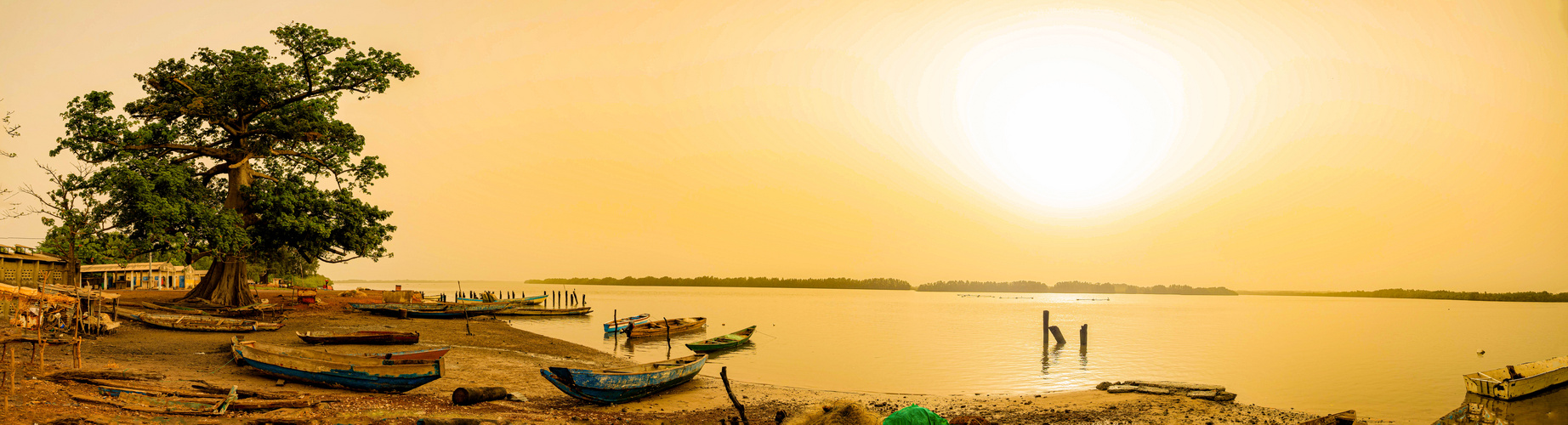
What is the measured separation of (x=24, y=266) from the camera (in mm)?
29531

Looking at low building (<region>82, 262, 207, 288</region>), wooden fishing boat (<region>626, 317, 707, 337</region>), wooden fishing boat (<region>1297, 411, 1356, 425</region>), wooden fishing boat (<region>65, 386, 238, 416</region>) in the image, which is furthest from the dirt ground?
low building (<region>82, 262, 207, 288</region>)

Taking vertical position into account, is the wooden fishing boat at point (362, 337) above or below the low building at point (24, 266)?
below

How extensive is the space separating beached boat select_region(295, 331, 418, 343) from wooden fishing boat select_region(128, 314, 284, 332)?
224cm

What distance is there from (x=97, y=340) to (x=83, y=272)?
1350 inches

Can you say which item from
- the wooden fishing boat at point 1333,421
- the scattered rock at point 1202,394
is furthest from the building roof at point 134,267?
the wooden fishing boat at point 1333,421

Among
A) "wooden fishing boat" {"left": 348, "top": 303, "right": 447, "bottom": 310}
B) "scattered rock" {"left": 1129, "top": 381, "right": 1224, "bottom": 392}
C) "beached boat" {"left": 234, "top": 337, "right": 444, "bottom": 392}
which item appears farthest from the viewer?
"wooden fishing boat" {"left": 348, "top": 303, "right": 447, "bottom": 310}

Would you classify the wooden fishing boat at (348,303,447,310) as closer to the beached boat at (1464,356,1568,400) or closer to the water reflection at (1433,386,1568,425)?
the water reflection at (1433,386,1568,425)

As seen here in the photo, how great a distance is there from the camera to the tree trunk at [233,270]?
3133 cm

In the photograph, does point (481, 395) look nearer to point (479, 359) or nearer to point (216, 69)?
point (479, 359)

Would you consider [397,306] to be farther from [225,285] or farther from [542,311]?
[542,311]

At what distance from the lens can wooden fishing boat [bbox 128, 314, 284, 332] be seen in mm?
24547

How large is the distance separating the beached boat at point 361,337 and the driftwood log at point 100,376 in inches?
394

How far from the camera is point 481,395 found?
1501cm

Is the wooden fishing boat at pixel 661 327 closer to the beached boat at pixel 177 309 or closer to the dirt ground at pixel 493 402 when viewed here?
the dirt ground at pixel 493 402
